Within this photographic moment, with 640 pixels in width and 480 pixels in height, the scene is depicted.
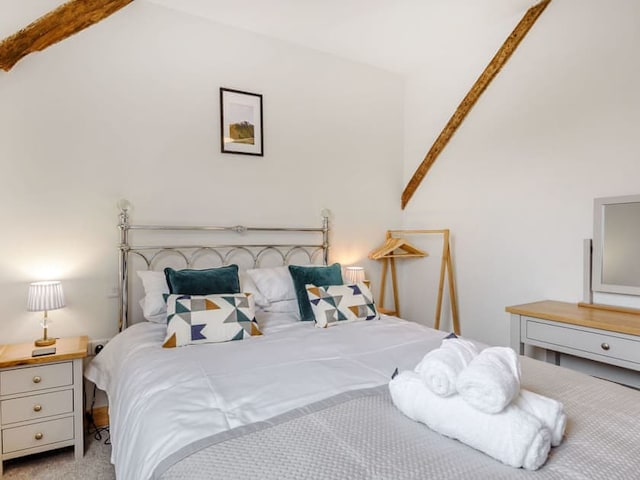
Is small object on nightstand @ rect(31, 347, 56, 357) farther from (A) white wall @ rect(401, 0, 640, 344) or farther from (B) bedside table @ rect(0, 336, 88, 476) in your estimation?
(A) white wall @ rect(401, 0, 640, 344)

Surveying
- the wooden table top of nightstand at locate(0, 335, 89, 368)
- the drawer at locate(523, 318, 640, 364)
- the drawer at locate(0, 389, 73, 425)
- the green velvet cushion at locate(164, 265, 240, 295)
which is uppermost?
the green velvet cushion at locate(164, 265, 240, 295)

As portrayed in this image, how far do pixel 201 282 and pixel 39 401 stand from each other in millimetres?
1027

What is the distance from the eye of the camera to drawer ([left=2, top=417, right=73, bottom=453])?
77.6 inches

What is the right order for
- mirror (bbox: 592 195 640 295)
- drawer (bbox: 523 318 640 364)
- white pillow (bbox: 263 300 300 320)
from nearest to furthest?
drawer (bbox: 523 318 640 364) → mirror (bbox: 592 195 640 295) → white pillow (bbox: 263 300 300 320)

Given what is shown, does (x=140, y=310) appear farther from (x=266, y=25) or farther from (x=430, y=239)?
(x=430, y=239)

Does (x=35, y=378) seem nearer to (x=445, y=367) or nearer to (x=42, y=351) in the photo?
(x=42, y=351)

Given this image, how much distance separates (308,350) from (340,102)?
2.43m

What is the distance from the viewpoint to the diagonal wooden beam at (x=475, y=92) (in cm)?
276

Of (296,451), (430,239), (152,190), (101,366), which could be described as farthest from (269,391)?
(430,239)

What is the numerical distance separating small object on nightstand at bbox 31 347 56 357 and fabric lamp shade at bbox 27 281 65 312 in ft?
0.72

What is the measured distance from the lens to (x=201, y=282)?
230 centimetres

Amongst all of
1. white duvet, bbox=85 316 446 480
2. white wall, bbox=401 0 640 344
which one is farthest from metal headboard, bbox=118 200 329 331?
white wall, bbox=401 0 640 344

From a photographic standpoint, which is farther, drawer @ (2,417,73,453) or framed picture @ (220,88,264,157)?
framed picture @ (220,88,264,157)

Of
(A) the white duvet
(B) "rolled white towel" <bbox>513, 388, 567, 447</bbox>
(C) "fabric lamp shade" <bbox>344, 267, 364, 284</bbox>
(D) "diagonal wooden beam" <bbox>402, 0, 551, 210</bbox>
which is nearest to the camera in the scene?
(B) "rolled white towel" <bbox>513, 388, 567, 447</bbox>
